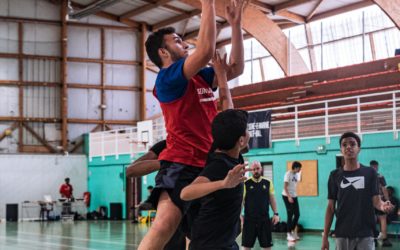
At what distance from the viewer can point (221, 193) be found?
13.2 feet

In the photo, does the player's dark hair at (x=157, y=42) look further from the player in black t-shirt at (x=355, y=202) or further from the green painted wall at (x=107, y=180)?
the green painted wall at (x=107, y=180)

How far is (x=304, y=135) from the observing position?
2136 centimetres

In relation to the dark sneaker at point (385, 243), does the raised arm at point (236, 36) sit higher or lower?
higher

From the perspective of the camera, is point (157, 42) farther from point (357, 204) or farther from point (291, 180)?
point (291, 180)

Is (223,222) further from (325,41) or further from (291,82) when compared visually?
(325,41)

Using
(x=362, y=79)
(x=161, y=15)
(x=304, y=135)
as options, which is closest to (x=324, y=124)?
(x=304, y=135)

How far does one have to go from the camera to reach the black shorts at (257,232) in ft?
35.3

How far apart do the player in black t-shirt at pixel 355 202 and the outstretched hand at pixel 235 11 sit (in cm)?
188

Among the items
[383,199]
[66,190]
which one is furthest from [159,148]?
[66,190]

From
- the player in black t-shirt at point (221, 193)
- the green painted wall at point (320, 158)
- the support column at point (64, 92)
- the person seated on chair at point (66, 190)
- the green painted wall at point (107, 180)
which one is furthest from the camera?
the support column at point (64, 92)

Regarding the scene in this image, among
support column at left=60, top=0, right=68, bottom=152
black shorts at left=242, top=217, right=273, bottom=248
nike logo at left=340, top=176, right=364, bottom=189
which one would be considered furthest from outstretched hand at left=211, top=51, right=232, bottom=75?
support column at left=60, top=0, right=68, bottom=152

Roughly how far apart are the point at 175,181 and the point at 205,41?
1011mm

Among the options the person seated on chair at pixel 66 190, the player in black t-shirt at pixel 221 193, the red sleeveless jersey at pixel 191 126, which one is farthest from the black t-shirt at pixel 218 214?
the person seated on chair at pixel 66 190

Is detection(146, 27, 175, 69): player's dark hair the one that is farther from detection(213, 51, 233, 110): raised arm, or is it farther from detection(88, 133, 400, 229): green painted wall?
detection(88, 133, 400, 229): green painted wall
